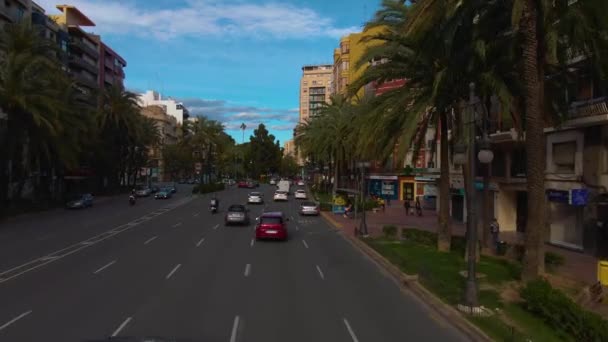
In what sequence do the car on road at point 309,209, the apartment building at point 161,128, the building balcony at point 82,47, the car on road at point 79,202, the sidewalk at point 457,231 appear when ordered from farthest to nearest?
1. the apartment building at point 161,128
2. the building balcony at point 82,47
3. the car on road at point 79,202
4. the car on road at point 309,209
5. the sidewalk at point 457,231

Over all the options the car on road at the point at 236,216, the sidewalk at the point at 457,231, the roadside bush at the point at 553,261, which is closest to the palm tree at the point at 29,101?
the car on road at the point at 236,216

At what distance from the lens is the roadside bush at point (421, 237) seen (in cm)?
2473

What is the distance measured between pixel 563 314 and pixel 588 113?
14270 millimetres

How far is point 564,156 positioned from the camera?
26.3 m

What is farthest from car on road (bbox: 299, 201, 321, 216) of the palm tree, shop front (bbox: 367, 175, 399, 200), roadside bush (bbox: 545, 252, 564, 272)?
roadside bush (bbox: 545, 252, 564, 272)

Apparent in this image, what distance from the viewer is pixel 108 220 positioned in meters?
38.0

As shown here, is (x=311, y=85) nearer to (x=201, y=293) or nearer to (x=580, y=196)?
(x=580, y=196)

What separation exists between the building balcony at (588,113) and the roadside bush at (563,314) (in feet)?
39.4

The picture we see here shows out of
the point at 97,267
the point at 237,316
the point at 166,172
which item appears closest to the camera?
the point at 237,316

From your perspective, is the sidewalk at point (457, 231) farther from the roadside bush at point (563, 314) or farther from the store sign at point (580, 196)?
the roadside bush at point (563, 314)

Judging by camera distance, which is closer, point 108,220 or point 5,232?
point 5,232

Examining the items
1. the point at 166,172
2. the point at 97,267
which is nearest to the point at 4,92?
the point at 97,267

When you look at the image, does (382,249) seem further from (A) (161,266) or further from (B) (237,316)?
(B) (237,316)

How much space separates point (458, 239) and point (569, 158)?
7086 millimetres
